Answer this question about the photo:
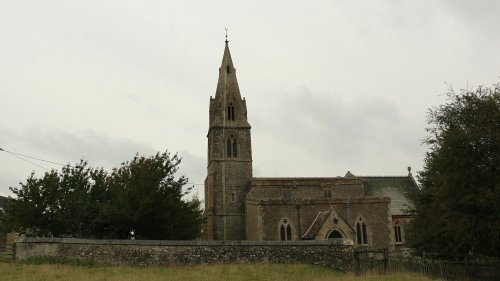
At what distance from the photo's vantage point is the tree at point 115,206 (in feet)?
97.2

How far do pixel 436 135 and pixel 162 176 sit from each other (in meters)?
16.2

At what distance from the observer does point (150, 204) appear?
96.7ft

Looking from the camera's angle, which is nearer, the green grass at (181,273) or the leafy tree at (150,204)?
the green grass at (181,273)

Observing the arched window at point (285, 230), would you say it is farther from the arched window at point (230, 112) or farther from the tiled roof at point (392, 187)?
the arched window at point (230, 112)

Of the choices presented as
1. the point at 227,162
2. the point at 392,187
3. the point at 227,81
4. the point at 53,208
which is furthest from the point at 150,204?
the point at 392,187

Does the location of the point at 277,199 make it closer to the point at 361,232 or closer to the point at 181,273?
Result: the point at 361,232

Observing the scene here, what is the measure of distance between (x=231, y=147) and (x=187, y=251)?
86.3 ft

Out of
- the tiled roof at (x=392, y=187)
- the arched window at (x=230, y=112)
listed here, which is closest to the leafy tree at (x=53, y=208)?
the arched window at (x=230, y=112)

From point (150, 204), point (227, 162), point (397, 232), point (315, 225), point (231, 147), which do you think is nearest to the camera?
point (150, 204)

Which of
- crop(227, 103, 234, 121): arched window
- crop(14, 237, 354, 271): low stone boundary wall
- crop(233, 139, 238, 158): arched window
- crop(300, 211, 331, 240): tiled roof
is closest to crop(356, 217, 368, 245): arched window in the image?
crop(300, 211, 331, 240): tiled roof

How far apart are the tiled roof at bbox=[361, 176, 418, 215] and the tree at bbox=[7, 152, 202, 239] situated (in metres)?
25.0

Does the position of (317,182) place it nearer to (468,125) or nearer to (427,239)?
(427,239)

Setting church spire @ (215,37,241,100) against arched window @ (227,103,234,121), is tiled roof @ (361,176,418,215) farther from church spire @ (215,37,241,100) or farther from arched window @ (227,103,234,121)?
church spire @ (215,37,241,100)

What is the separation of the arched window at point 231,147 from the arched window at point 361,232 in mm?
13826
